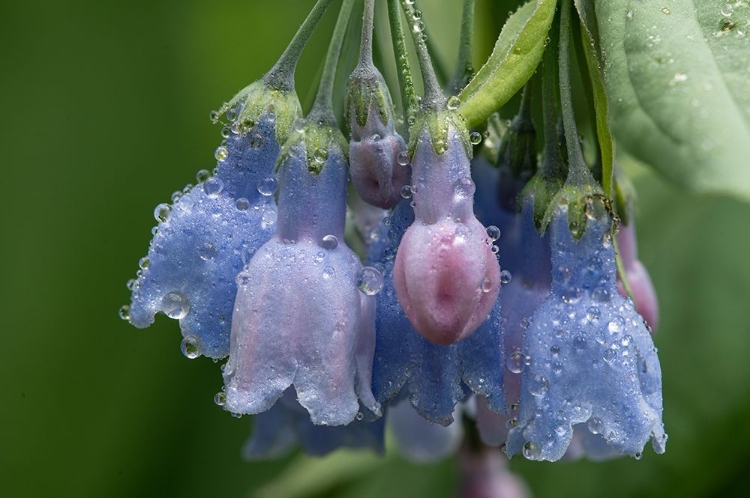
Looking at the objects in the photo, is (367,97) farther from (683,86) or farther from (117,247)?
(117,247)

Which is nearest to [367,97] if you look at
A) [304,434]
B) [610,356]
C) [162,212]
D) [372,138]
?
[372,138]

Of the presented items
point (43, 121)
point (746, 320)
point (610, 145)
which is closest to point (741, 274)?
point (746, 320)

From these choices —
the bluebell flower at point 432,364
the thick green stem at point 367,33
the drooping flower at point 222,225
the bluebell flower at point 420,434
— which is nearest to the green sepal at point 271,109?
the drooping flower at point 222,225

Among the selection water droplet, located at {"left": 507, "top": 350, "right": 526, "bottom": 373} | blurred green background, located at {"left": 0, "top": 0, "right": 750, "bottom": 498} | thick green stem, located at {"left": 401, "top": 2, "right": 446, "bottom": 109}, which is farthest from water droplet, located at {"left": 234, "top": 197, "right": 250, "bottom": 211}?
blurred green background, located at {"left": 0, "top": 0, "right": 750, "bottom": 498}

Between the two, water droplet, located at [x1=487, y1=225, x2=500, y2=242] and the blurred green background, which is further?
the blurred green background

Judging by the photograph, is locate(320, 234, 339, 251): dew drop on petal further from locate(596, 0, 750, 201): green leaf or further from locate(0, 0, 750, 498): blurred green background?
locate(0, 0, 750, 498): blurred green background

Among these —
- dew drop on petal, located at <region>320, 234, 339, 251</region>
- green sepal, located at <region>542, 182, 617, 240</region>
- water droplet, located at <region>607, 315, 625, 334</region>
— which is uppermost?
green sepal, located at <region>542, 182, 617, 240</region>

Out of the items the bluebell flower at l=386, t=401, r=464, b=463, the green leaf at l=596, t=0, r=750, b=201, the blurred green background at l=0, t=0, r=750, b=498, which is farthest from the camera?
the blurred green background at l=0, t=0, r=750, b=498

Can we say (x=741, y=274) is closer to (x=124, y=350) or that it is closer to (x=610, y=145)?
(x=610, y=145)
